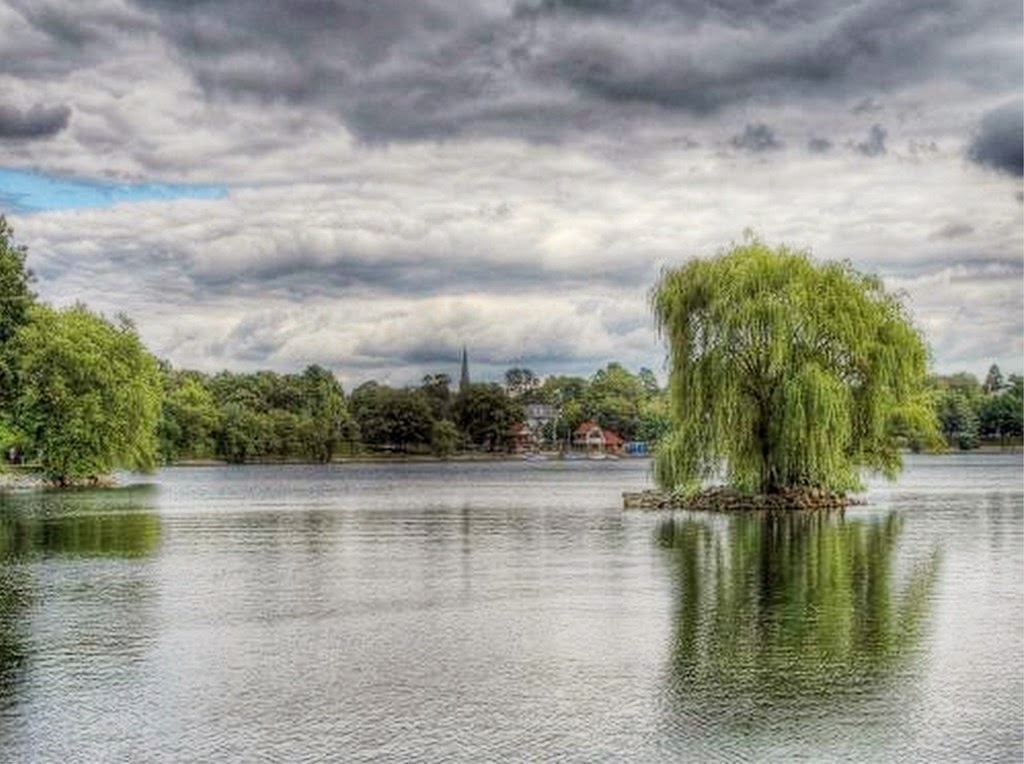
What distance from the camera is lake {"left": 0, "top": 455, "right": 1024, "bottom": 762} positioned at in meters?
13.8

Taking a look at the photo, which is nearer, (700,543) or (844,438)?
(700,543)

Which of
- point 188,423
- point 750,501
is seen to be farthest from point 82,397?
point 188,423

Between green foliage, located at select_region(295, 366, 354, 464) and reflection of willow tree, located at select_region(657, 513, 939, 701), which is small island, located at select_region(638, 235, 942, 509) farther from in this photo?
green foliage, located at select_region(295, 366, 354, 464)

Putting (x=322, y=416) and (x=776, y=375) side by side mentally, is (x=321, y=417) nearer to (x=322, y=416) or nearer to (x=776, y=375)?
(x=322, y=416)

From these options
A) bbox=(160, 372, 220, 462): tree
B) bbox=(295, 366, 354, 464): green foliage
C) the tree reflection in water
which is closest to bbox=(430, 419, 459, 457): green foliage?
bbox=(295, 366, 354, 464): green foliage

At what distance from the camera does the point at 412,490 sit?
8444cm

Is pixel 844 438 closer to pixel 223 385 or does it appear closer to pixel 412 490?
pixel 412 490

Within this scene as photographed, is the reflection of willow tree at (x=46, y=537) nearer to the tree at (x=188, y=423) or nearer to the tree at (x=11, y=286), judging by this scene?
the tree at (x=11, y=286)

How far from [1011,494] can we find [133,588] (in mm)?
55876

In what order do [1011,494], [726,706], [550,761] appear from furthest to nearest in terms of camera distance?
1. [1011,494]
2. [726,706]
3. [550,761]


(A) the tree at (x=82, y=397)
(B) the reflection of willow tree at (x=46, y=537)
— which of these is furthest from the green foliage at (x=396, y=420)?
(B) the reflection of willow tree at (x=46, y=537)

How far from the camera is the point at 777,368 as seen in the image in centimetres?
5147

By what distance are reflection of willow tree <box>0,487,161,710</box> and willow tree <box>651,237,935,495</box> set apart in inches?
846

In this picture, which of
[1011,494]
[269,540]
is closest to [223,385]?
[1011,494]
